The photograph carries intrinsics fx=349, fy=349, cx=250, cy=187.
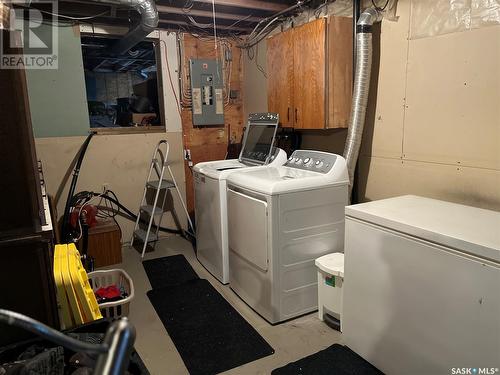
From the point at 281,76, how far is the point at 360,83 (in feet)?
2.76

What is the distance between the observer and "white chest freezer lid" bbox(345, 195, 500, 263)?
1.41 m

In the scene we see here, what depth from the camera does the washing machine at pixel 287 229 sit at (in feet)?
7.70

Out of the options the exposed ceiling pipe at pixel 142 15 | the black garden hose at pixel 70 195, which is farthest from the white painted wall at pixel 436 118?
the black garden hose at pixel 70 195

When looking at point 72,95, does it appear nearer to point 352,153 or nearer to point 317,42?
point 317,42

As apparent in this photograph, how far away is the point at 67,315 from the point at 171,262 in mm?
2006

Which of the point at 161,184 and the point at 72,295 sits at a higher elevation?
the point at 161,184

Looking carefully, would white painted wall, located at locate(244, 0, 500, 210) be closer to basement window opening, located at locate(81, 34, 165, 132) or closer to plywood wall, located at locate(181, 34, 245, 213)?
→ plywood wall, located at locate(181, 34, 245, 213)

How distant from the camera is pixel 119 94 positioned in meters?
6.79

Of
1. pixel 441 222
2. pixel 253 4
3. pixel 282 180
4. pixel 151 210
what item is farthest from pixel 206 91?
pixel 441 222

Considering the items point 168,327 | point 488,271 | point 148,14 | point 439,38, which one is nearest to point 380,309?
point 488,271

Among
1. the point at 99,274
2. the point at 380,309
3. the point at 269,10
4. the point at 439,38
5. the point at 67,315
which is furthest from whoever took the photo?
the point at 269,10

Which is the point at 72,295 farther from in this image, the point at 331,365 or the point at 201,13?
the point at 201,13

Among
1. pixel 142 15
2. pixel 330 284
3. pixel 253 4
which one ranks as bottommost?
pixel 330 284

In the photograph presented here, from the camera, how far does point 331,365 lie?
2021mm
